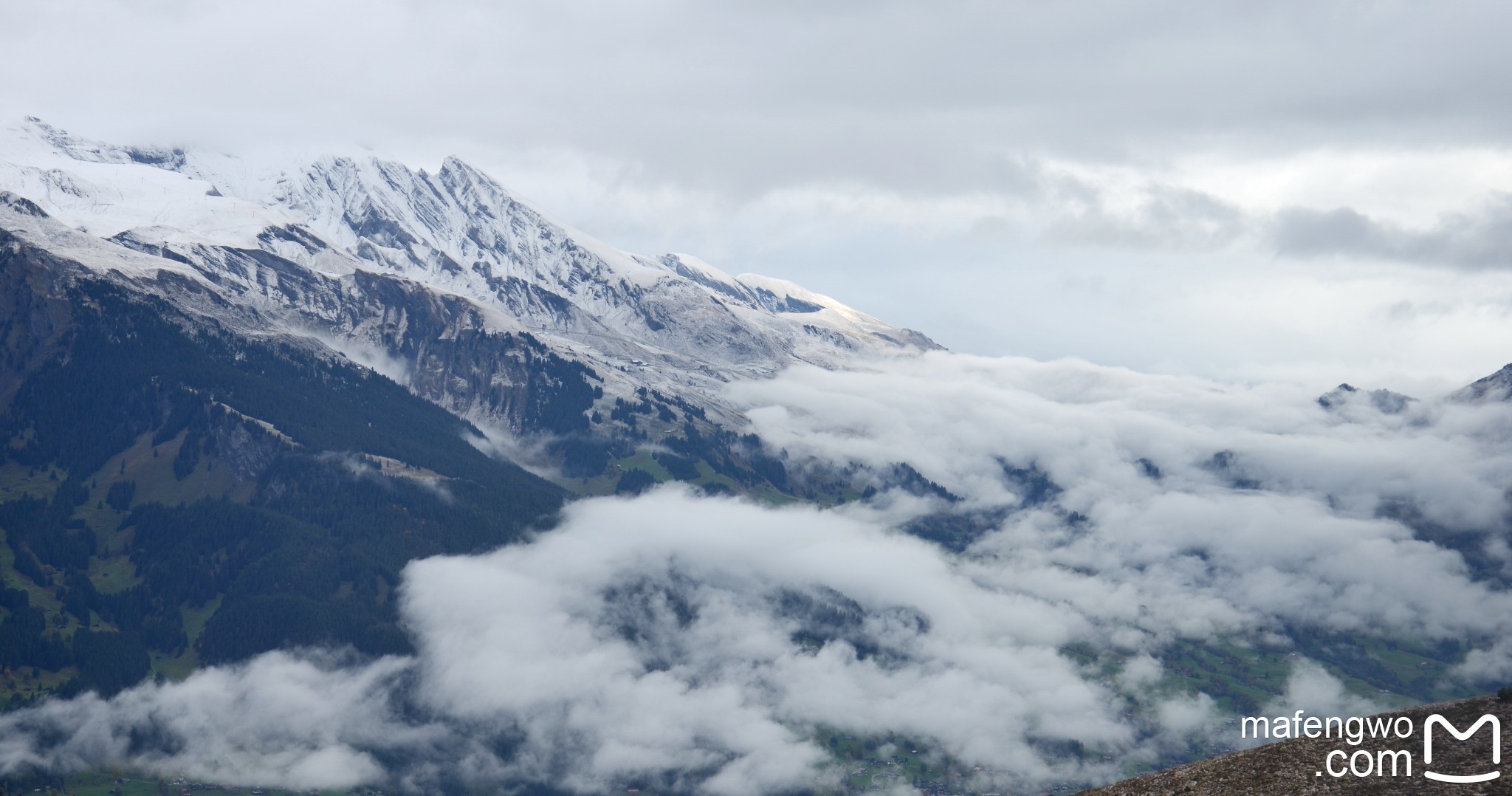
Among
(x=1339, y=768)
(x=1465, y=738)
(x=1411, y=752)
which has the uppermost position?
(x=1465, y=738)

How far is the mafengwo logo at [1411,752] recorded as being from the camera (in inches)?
3391

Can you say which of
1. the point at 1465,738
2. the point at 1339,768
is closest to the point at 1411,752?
the point at 1465,738

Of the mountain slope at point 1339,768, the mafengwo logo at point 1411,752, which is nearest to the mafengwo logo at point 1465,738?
the mafengwo logo at point 1411,752

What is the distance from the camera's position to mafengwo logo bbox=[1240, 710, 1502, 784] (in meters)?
86.1

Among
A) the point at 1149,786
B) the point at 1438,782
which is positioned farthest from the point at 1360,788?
the point at 1149,786

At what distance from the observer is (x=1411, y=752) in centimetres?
9044

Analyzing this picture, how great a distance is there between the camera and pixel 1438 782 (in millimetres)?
85125

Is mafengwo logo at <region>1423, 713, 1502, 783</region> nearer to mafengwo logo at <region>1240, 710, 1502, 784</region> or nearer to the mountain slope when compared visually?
mafengwo logo at <region>1240, 710, 1502, 784</region>

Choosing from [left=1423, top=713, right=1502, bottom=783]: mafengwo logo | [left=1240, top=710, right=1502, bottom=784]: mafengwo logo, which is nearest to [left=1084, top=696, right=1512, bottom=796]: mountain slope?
[left=1240, top=710, right=1502, bottom=784]: mafengwo logo

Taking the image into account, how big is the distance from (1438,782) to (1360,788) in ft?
16.9

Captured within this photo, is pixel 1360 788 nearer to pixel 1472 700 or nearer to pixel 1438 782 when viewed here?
pixel 1438 782

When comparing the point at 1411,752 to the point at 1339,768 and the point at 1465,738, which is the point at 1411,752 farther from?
the point at 1339,768

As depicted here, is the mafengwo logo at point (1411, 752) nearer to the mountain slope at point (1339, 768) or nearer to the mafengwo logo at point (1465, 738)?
the mafengwo logo at point (1465, 738)

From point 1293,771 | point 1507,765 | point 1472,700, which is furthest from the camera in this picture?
point 1472,700
